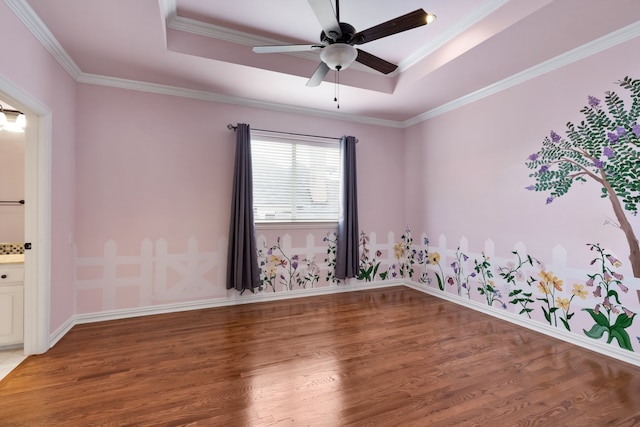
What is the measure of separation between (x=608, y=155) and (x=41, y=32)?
479cm

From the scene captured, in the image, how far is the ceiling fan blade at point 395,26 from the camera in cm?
187

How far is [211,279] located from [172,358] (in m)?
1.33

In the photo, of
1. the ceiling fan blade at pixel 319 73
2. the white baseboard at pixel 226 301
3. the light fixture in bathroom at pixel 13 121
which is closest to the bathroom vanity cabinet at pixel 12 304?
the white baseboard at pixel 226 301

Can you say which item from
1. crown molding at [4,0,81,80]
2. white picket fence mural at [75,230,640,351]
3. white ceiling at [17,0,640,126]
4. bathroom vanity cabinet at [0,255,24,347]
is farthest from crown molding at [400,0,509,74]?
bathroom vanity cabinet at [0,255,24,347]

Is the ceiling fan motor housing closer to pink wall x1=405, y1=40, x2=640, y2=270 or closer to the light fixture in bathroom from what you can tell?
pink wall x1=405, y1=40, x2=640, y2=270

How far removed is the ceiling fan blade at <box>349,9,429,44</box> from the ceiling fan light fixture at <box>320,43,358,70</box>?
0.22ft

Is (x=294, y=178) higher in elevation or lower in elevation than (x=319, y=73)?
lower

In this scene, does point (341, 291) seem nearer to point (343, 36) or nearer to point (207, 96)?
point (207, 96)

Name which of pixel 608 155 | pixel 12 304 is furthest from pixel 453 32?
pixel 12 304

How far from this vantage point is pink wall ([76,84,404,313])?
10.5 feet

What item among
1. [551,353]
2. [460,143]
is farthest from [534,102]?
[551,353]

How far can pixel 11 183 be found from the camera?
3023 mm

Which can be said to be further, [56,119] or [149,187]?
[149,187]

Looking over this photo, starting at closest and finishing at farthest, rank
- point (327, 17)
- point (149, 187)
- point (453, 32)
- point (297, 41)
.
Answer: point (327, 17) < point (453, 32) < point (297, 41) < point (149, 187)
